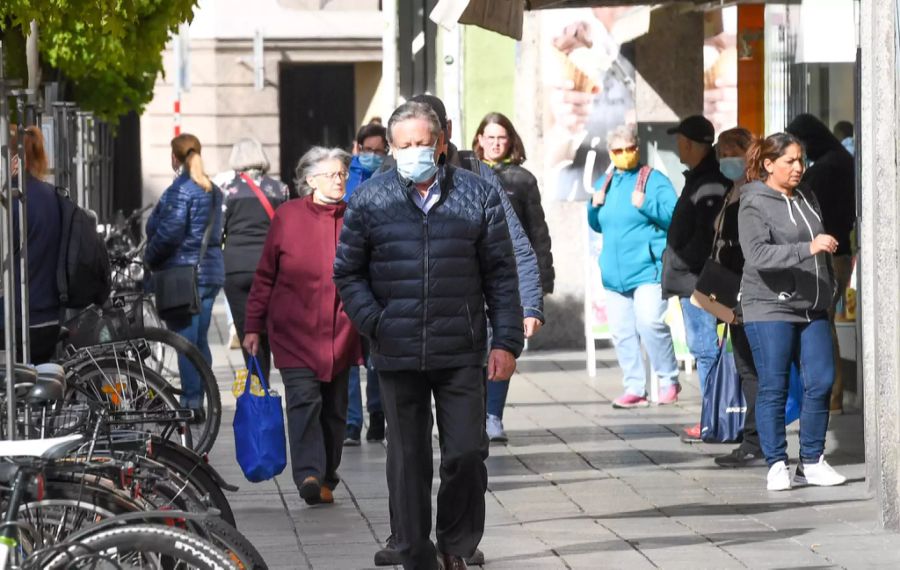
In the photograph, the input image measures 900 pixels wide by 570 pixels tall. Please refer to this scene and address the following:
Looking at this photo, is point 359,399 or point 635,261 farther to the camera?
point 635,261

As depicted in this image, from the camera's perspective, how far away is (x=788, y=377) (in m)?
9.87

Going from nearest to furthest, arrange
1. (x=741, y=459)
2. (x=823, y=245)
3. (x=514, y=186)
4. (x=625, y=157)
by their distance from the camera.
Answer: (x=823, y=245), (x=741, y=459), (x=514, y=186), (x=625, y=157)

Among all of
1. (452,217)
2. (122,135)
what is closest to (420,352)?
(452,217)

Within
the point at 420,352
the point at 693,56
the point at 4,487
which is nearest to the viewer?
the point at 4,487

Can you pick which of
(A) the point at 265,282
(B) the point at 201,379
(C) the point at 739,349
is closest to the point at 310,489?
(A) the point at 265,282

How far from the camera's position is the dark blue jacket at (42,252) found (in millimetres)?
9789

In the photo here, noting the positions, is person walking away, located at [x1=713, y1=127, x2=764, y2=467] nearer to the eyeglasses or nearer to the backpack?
the eyeglasses

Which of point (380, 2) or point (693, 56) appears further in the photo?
point (380, 2)

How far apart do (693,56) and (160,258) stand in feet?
17.9

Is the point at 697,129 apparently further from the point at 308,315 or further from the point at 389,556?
the point at 389,556

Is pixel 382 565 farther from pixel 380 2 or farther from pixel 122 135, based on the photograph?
pixel 122 135

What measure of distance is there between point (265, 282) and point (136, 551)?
4.57 metres

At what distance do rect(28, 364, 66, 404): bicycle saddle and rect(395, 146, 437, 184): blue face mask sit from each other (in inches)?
61.6

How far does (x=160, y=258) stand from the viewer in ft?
41.5
